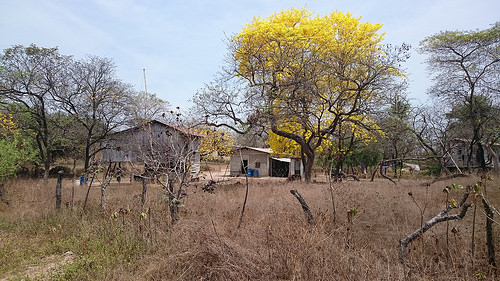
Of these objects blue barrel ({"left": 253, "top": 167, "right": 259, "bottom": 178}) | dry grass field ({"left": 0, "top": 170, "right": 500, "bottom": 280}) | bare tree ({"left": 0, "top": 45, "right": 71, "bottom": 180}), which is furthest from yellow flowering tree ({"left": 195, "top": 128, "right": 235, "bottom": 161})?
blue barrel ({"left": 253, "top": 167, "right": 259, "bottom": 178})

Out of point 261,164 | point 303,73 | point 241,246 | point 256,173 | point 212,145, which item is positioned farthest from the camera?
point 261,164

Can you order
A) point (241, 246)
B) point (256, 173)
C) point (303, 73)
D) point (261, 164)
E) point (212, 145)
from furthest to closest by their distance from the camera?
point (261, 164) → point (256, 173) → point (303, 73) → point (212, 145) → point (241, 246)

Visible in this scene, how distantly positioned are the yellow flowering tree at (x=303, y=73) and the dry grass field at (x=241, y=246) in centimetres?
872

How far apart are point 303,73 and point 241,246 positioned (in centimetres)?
1158

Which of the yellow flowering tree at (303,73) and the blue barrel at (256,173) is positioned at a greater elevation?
the yellow flowering tree at (303,73)

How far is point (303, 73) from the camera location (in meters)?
14.4

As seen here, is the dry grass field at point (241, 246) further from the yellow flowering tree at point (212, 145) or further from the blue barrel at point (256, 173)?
the blue barrel at point (256, 173)

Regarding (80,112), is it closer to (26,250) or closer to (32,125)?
(32,125)

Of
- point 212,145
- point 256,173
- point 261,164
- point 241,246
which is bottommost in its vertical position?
point 241,246

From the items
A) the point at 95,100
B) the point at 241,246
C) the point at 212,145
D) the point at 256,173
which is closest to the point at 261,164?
the point at 256,173

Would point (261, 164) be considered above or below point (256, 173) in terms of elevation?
above

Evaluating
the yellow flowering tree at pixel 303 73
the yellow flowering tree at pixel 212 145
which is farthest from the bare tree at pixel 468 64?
the yellow flowering tree at pixel 212 145

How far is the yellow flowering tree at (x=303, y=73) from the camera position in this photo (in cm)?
1439

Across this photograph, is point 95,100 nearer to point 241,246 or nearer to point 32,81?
point 32,81
